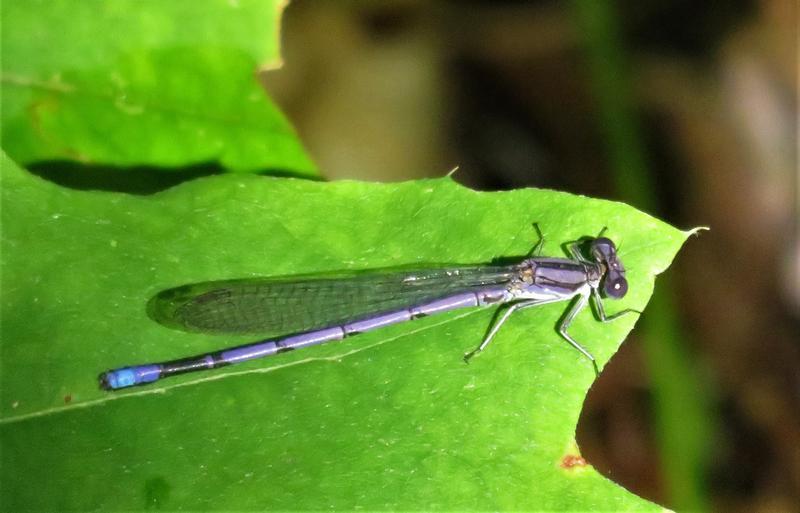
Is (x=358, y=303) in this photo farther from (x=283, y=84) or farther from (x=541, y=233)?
(x=283, y=84)

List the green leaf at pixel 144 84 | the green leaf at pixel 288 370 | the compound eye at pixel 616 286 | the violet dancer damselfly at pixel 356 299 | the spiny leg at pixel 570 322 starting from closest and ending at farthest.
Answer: the green leaf at pixel 288 370 < the spiny leg at pixel 570 322 < the violet dancer damselfly at pixel 356 299 < the compound eye at pixel 616 286 < the green leaf at pixel 144 84

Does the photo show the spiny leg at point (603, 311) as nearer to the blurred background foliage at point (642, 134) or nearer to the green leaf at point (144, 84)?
the green leaf at point (144, 84)

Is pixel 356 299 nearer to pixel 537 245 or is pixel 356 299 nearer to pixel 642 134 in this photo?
pixel 537 245

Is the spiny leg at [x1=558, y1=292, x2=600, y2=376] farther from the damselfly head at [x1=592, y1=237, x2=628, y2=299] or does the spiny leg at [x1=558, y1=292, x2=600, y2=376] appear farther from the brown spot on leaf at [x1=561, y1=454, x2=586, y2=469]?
the brown spot on leaf at [x1=561, y1=454, x2=586, y2=469]

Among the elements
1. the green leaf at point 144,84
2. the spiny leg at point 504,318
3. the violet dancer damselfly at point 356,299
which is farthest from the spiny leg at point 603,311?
the green leaf at point 144,84

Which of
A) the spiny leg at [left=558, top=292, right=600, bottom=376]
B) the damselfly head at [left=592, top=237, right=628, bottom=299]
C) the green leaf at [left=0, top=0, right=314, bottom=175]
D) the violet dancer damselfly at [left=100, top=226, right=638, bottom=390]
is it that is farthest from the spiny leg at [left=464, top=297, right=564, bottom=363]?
the green leaf at [left=0, top=0, right=314, bottom=175]

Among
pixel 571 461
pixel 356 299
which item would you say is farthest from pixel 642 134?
pixel 571 461
